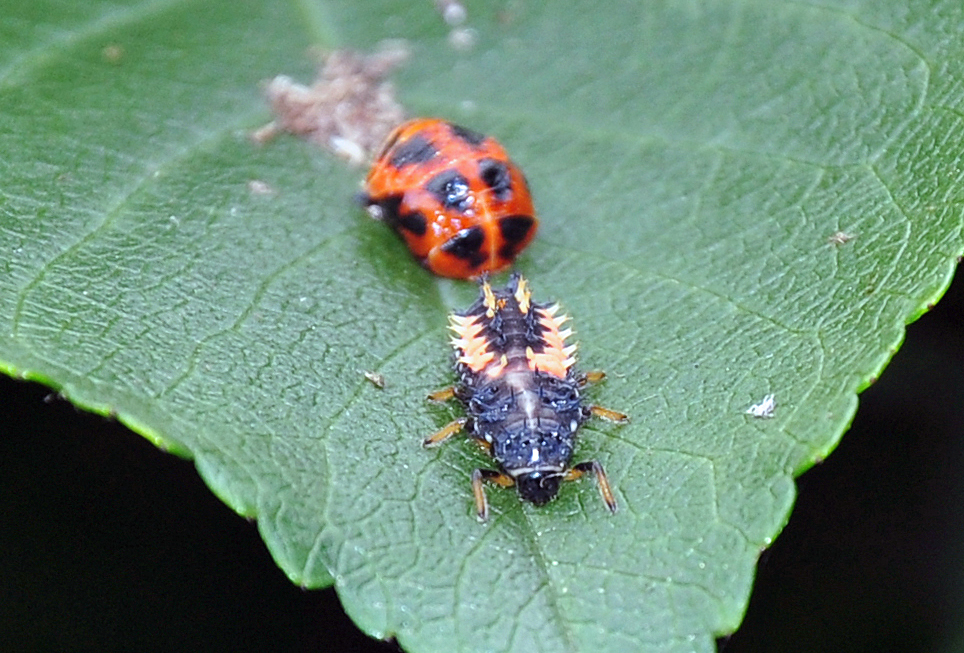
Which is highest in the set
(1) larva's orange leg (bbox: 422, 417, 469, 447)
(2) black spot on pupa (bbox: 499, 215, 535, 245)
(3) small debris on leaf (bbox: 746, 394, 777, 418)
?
(2) black spot on pupa (bbox: 499, 215, 535, 245)

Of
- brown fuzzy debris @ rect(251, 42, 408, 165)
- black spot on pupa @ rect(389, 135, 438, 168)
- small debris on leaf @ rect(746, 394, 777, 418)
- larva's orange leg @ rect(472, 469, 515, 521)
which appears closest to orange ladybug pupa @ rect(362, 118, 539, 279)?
black spot on pupa @ rect(389, 135, 438, 168)

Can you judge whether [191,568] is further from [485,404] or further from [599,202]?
[599,202]

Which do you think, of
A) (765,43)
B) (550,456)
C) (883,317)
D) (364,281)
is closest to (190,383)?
(364,281)

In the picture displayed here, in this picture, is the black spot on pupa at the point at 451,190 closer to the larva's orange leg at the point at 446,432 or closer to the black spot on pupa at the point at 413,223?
the black spot on pupa at the point at 413,223

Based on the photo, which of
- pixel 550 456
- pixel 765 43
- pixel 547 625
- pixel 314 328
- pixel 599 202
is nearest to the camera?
pixel 547 625

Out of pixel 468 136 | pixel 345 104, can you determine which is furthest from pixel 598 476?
pixel 345 104

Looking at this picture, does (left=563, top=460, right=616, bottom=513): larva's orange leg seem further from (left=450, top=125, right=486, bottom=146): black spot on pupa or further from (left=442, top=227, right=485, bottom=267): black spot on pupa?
(left=450, top=125, right=486, bottom=146): black spot on pupa

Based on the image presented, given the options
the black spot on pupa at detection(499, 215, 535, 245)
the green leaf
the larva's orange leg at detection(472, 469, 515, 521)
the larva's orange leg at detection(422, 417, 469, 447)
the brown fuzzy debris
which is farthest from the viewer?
the brown fuzzy debris
